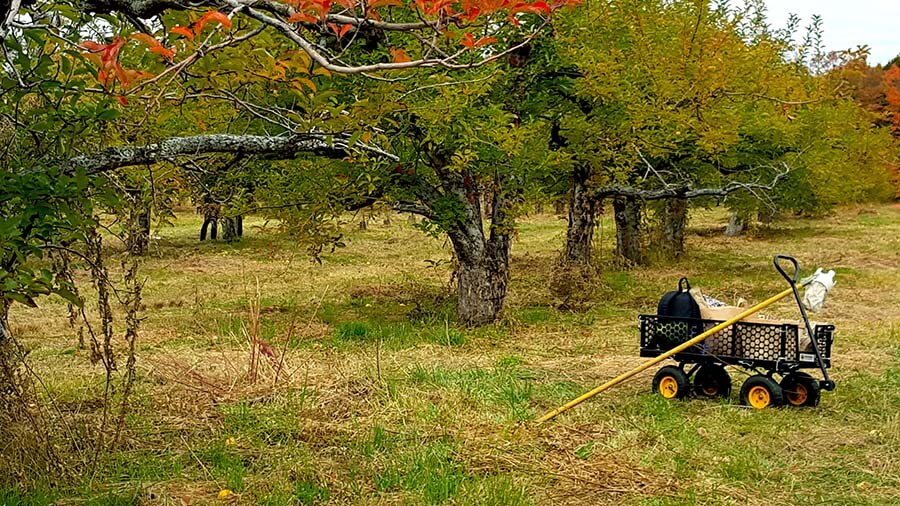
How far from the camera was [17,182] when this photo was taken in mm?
3527

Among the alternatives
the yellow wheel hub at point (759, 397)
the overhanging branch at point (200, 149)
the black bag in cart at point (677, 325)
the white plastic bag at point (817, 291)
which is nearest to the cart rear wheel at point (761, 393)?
the yellow wheel hub at point (759, 397)

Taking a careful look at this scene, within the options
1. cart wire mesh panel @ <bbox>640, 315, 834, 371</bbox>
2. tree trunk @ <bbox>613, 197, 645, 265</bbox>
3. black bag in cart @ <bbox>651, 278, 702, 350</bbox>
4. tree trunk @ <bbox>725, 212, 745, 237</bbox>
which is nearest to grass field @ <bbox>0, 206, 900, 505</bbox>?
cart wire mesh panel @ <bbox>640, 315, 834, 371</bbox>

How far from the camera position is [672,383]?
651cm

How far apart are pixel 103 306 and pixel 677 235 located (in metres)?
16.8

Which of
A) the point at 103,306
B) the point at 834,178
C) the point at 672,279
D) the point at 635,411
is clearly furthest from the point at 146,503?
the point at 834,178

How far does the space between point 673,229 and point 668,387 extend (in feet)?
44.1

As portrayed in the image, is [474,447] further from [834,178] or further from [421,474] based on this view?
[834,178]

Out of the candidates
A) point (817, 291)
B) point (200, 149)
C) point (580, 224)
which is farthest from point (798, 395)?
point (580, 224)

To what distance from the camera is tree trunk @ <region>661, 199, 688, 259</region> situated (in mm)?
19141

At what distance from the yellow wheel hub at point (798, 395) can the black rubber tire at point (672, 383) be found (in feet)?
2.42

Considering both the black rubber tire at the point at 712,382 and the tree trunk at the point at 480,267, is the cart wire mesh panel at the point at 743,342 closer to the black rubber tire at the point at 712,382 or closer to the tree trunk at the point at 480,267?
the black rubber tire at the point at 712,382

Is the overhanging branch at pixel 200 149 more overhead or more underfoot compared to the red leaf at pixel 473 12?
more underfoot

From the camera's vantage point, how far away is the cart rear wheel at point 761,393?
604cm

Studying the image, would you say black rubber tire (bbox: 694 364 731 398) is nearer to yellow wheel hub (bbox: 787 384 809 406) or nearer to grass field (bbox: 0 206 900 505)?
grass field (bbox: 0 206 900 505)
